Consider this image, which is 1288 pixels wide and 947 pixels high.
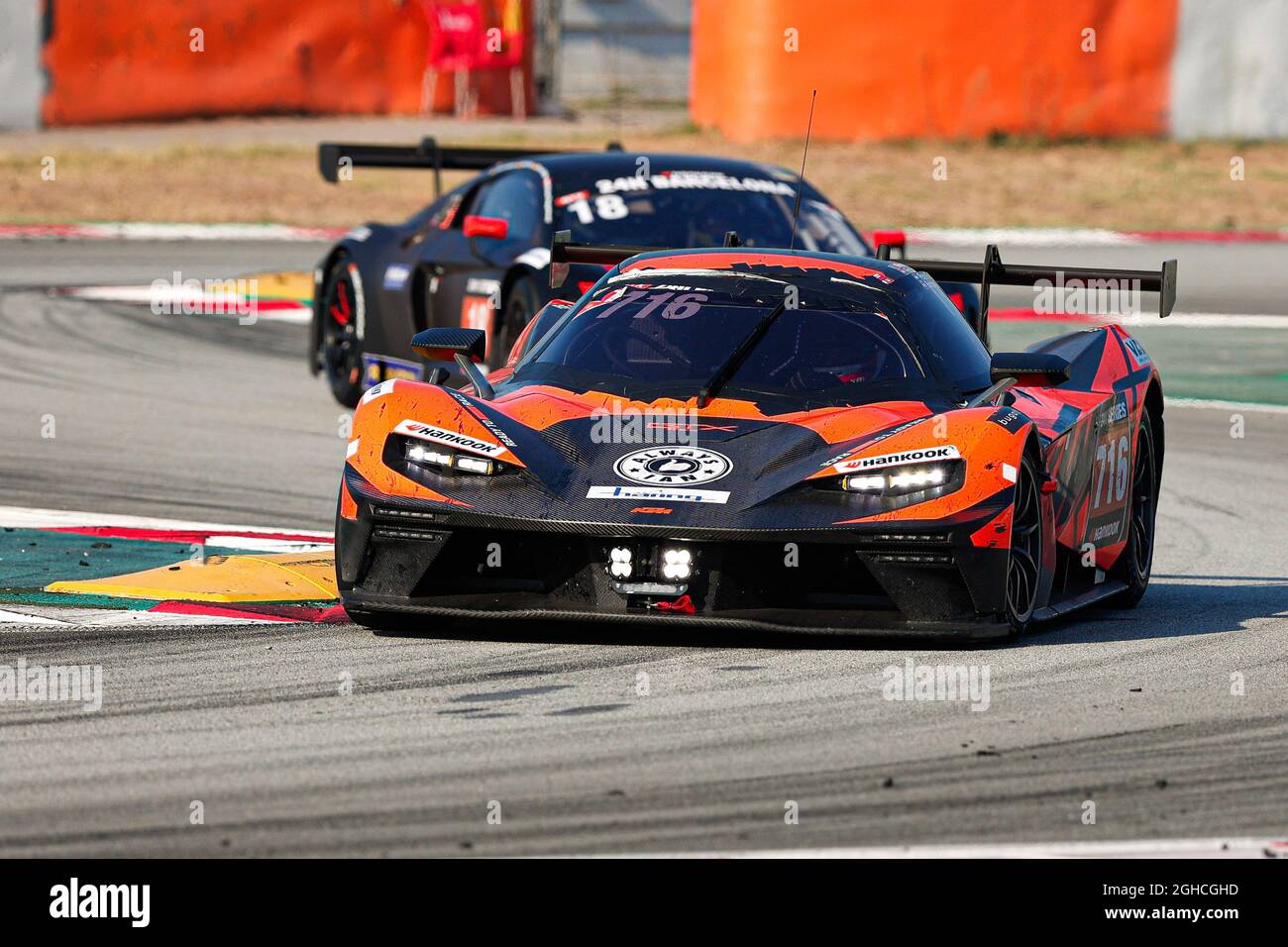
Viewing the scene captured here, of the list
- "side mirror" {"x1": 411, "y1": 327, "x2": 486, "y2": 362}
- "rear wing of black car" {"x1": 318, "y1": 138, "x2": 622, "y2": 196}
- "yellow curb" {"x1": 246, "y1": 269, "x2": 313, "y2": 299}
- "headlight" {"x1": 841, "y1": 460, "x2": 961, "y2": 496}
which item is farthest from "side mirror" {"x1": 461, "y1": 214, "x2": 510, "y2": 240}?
"yellow curb" {"x1": 246, "y1": 269, "x2": 313, "y2": 299}

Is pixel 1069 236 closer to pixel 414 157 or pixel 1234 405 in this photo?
pixel 1234 405

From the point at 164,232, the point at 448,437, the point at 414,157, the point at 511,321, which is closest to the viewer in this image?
the point at 448,437

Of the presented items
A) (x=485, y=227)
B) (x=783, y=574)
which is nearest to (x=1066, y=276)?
(x=783, y=574)

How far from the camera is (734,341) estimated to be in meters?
7.98

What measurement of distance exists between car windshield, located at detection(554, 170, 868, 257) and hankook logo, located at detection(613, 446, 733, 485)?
4.98 metres

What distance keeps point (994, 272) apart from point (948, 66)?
A: 21.2 m

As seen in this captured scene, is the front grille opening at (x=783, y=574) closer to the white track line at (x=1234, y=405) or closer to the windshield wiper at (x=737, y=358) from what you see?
the windshield wiper at (x=737, y=358)

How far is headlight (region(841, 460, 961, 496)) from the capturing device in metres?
7.02

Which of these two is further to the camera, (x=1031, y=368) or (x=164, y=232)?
(x=164, y=232)

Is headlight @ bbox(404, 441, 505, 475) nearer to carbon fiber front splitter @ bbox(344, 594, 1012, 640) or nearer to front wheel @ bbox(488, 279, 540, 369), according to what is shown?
carbon fiber front splitter @ bbox(344, 594, 1012, 640)

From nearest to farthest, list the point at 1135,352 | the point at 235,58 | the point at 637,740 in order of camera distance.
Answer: the point at 637,740 → the point at 1135,352 → the point at 235,58

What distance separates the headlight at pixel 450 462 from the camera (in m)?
7.16

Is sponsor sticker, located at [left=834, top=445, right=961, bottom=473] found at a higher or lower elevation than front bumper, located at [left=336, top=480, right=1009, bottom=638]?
higher

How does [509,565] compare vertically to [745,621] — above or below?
above
